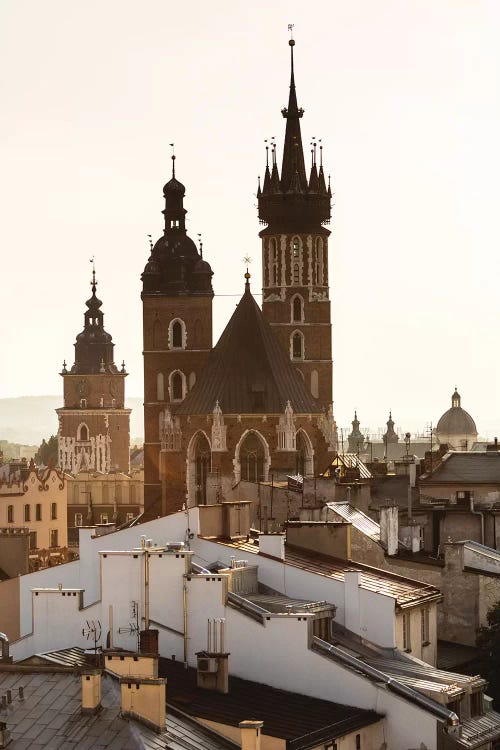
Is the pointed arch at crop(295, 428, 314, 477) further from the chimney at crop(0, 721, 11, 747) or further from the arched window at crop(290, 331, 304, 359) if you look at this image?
the chimney at crop(0, 721, 11, 747)

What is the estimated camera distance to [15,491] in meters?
117

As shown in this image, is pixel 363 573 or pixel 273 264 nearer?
pixel 363 573

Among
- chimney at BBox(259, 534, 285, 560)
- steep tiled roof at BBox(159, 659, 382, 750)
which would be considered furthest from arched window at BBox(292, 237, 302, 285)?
steep tiled roof at BBox(159, 659, 382, 750)

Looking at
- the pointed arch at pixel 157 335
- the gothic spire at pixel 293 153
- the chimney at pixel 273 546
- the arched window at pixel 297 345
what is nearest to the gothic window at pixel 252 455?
the pointed arch at pixel 157 335

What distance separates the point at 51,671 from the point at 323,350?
9741cm

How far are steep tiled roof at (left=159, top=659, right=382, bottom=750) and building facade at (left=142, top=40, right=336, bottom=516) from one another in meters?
62.7

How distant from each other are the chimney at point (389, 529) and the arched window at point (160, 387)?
68.4m

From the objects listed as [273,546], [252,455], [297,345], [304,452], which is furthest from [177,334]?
[273,546]

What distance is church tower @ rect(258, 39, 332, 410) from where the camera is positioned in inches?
5463

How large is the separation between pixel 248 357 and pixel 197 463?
669 cm

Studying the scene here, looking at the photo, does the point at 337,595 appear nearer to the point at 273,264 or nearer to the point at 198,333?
the point at 198,333

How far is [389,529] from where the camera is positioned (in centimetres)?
6500

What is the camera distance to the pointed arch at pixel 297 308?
5477 inches

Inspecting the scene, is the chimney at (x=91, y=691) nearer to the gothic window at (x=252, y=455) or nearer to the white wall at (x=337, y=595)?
the white wall at (x=337, y=595)
